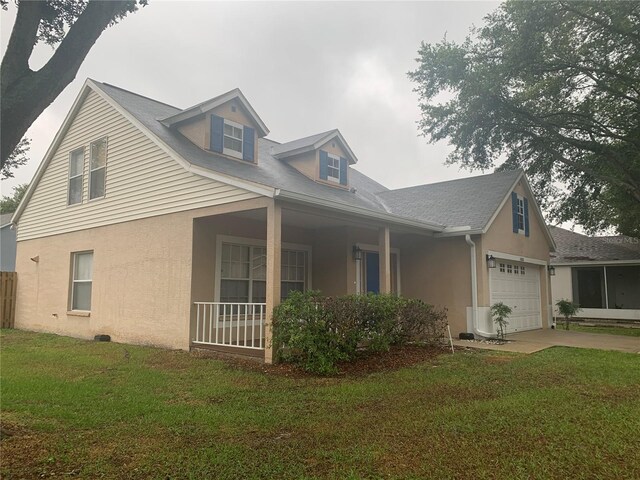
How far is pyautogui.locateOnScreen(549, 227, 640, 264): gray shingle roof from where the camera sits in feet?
68.0

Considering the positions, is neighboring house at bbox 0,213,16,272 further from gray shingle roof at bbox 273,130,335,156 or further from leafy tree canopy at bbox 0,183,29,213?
gray shingle roof at bbox 273,130,335,156

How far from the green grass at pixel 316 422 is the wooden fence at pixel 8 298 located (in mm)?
7849

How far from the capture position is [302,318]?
7.23 m

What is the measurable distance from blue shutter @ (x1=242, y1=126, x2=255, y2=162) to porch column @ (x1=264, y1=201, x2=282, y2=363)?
4.02 metres

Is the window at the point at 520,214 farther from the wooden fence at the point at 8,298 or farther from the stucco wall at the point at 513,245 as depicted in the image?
the wooden fence at the point at 8,298

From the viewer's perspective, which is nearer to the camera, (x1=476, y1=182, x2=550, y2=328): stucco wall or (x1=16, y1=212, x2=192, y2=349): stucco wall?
(x1=16, y1=212, x2=192, y2=349): stucco wall

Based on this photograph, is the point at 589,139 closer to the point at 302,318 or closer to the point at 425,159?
the point at 425,159

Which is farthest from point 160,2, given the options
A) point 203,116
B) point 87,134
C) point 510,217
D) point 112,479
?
point 510,217

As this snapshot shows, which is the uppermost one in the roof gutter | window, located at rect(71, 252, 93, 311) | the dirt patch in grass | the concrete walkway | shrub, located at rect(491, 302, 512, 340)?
the roof gutter

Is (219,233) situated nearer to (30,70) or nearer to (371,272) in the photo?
(371,272)

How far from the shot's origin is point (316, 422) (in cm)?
461

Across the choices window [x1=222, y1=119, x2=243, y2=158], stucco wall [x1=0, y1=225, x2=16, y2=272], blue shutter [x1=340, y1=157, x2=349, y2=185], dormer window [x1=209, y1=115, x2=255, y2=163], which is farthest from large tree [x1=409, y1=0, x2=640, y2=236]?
stucco wall [x1=0, y1=225, x2=16, y2=272]

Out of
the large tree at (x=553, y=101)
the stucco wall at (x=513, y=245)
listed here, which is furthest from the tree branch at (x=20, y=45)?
the large tree at (x=553, y=101)

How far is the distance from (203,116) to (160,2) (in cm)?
301
